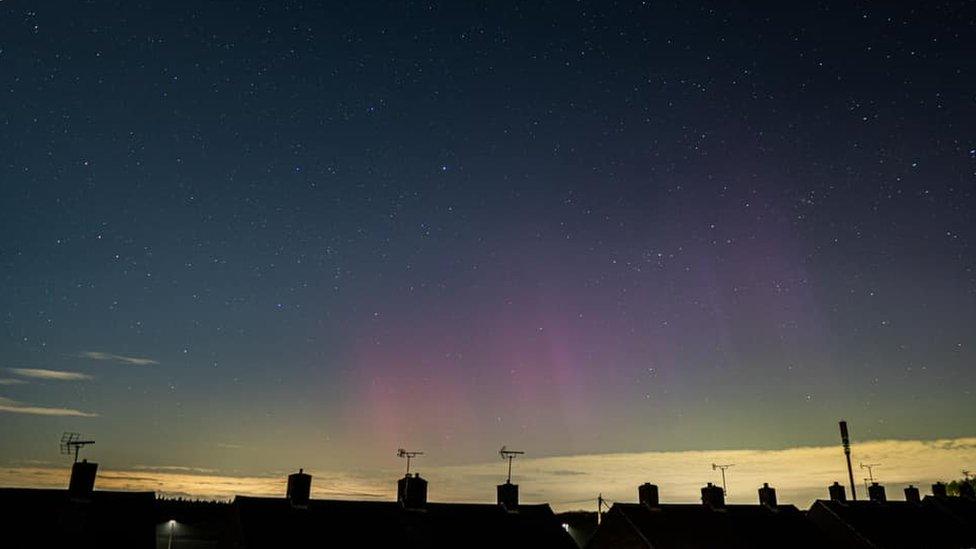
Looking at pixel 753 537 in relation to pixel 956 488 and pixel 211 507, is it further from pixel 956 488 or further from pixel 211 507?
pixel 956 488

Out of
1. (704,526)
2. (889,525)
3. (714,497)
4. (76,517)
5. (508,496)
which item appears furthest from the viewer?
(889,525)

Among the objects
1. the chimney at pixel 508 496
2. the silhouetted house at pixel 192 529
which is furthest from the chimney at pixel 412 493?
the silhouetted house at pixel 192 529

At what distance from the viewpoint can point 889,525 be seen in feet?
182

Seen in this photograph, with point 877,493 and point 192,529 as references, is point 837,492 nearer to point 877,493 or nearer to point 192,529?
point 877,493

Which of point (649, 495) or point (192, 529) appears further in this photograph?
point (649, 495)

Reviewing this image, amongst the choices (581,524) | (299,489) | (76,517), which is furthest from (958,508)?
(76,517)

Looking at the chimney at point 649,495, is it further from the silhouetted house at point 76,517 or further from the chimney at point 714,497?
the silhouetted house at point 76,517

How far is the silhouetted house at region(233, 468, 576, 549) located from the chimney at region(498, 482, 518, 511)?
0.30 metres

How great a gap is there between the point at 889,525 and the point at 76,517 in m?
57.1

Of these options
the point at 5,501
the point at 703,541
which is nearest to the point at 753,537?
the point at 703,541

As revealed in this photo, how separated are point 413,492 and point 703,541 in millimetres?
19765

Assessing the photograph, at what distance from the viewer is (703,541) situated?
150 ft

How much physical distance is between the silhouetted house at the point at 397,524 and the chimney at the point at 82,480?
714cm

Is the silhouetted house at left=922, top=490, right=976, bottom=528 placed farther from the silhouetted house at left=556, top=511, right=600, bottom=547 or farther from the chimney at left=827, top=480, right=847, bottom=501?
the silhouetted house at left=556, top=511, right=600, bottom=547
